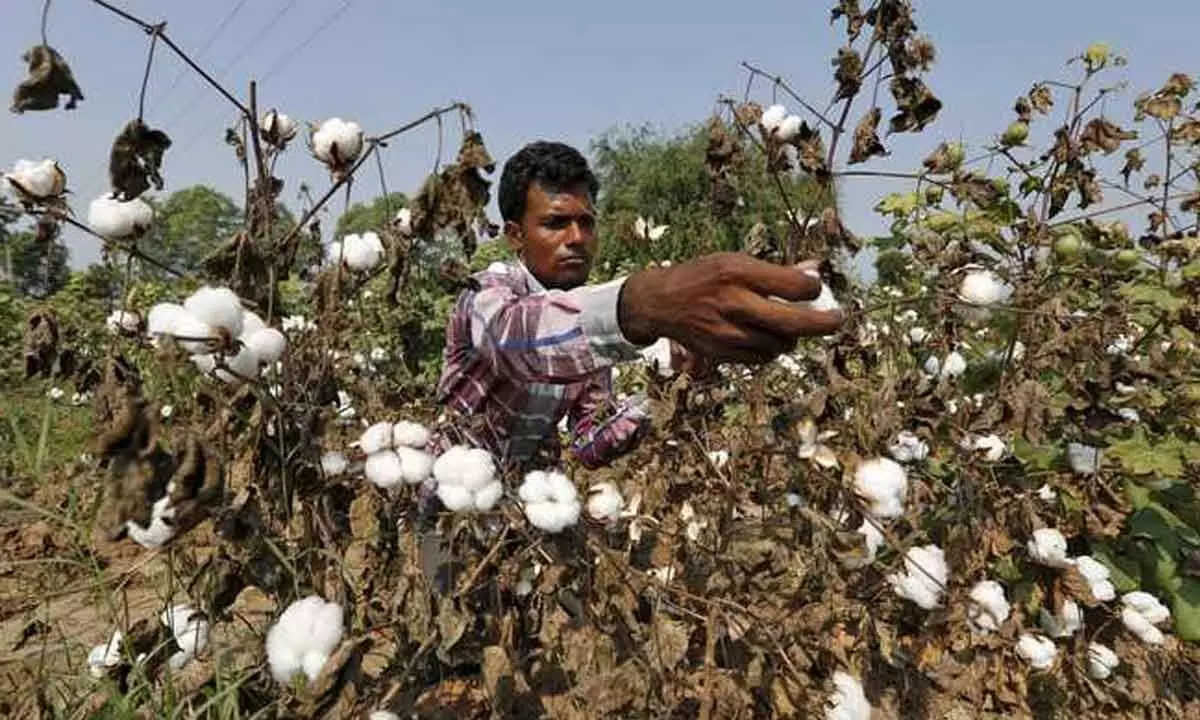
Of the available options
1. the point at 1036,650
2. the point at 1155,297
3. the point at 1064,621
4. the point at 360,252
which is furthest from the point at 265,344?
the point at 1155,297

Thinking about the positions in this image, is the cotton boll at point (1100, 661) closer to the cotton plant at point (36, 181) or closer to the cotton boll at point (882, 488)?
the cotton boll at point (882, 488)

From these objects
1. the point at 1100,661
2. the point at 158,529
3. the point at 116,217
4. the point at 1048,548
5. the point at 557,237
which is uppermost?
the point at 116,217

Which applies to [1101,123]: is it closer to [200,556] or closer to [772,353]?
[772,353]

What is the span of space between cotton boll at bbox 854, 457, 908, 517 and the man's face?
2.57ft

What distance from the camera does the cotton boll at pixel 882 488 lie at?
53.8 inches

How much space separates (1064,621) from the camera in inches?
76.0

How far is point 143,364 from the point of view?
2498 millimetres

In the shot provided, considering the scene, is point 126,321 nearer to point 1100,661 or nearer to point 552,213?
point 552,213

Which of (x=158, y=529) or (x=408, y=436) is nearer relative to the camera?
(x=158, y=529)

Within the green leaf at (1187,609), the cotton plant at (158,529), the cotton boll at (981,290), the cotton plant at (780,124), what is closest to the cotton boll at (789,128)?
the cotton plant at (780,124)

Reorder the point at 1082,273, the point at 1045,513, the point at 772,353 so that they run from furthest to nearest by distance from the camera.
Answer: the point at 1045,513 < the point at 1082,273 < the point at 772,353

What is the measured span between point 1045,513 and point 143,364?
2419 millimetres

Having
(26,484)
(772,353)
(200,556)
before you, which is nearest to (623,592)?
(772,353)

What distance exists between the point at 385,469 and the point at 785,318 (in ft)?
2.00
